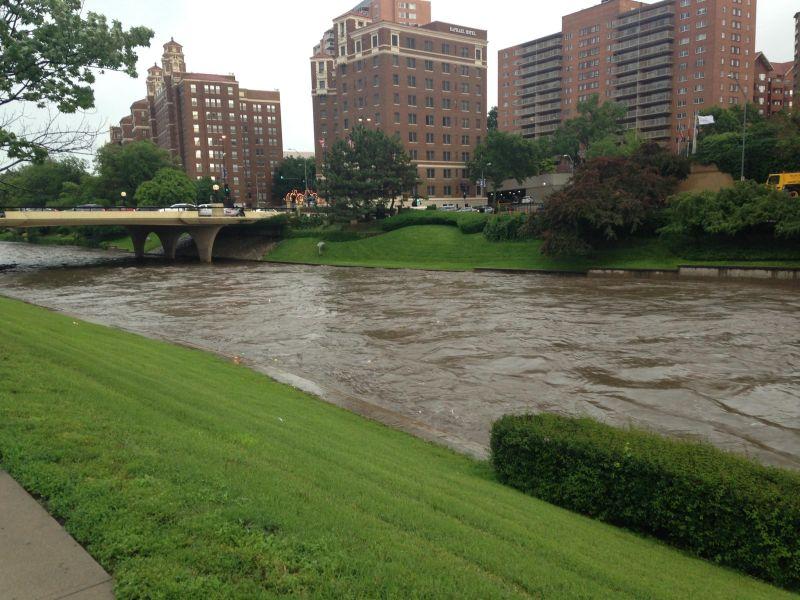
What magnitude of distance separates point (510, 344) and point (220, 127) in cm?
14024

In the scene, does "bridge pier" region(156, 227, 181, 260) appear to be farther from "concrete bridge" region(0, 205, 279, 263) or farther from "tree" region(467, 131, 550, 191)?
"tree" region(467, 131, 550, 191)

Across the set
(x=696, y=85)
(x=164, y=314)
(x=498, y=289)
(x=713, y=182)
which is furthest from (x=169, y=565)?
(x=696, y=85)

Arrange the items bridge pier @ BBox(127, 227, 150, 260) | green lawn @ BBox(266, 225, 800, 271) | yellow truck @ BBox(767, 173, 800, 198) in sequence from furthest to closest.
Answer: bridge pier @ BBox(127, 227, 150, 260) < green lawn @ BBox(266, 225, 800, 271) < yellow truck @ BBox(767, 173, 800, 198)

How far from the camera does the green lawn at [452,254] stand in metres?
46.0

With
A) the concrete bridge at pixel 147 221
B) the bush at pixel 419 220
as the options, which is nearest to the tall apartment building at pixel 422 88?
the concrete bridge at pixel 147 221

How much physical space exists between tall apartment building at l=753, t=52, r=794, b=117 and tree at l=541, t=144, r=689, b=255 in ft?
336

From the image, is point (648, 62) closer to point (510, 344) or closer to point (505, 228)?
point (505, 228)

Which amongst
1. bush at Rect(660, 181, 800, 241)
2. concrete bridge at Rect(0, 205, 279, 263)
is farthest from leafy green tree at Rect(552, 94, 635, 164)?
bush at Rect(660, 181, 800, 241)

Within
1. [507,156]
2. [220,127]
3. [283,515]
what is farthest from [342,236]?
[220,127]

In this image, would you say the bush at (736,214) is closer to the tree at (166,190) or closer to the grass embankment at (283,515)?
the grass embankment at (283,515)

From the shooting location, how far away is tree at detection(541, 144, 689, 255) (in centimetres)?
4541

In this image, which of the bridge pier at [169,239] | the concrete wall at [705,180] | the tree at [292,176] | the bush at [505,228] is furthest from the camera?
the tree at [292,176]

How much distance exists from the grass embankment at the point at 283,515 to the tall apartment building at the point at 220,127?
463ft

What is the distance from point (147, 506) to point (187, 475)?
80cm
